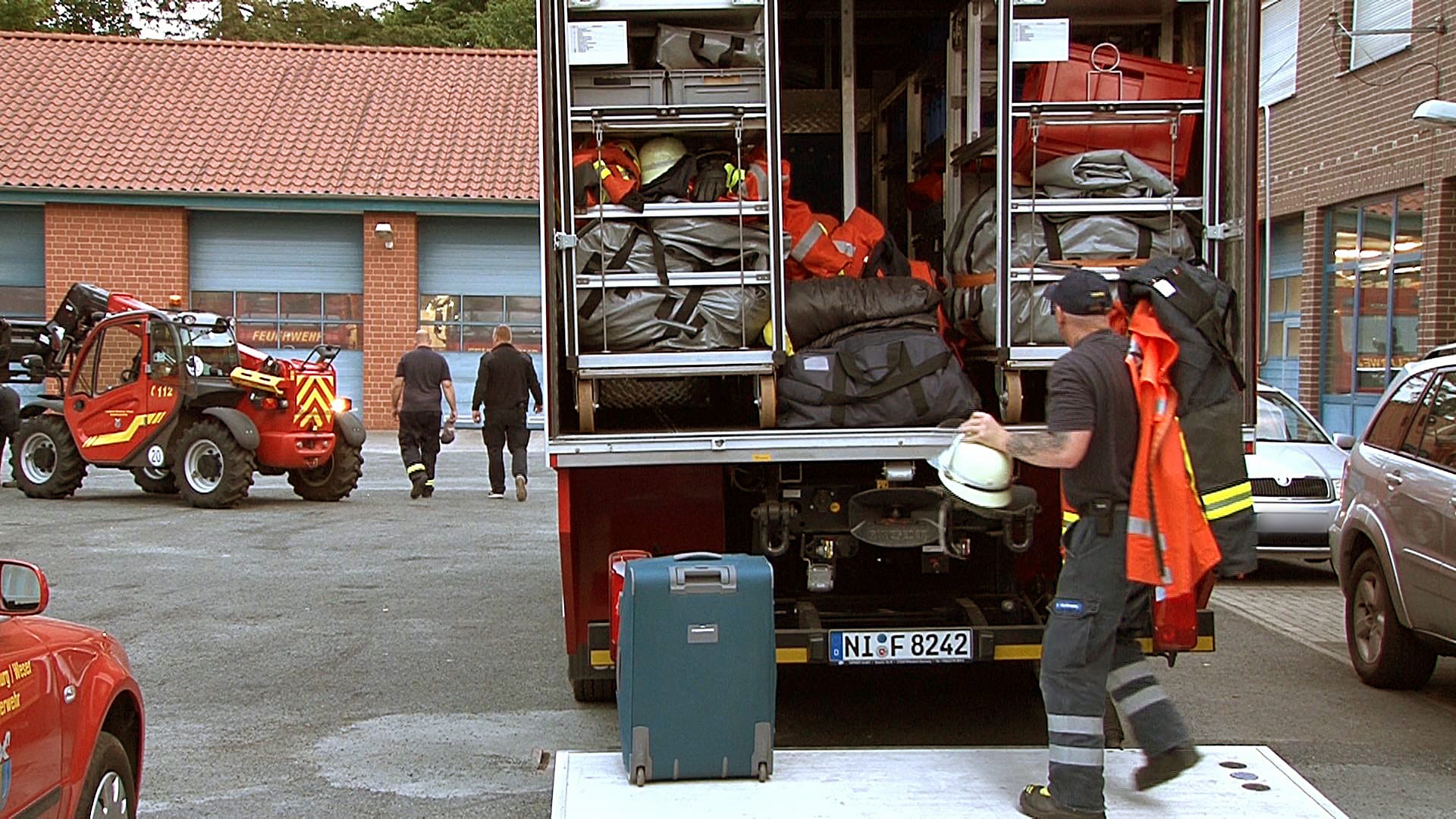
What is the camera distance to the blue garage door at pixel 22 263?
88.6 feet

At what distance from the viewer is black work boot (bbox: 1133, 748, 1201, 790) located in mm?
5051

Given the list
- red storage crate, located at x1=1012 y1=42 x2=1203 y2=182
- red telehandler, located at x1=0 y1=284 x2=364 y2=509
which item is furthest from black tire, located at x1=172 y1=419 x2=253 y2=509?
red storage crate, located at x1=1012 y1=42 x2=1203 y2=182

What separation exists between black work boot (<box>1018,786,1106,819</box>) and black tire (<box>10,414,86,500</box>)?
14554 mm

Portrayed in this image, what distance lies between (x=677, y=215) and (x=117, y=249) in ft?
74.9

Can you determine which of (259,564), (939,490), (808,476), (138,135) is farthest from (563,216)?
(138,135)

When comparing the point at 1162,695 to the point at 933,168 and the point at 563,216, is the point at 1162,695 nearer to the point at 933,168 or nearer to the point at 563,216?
the point at 563,216

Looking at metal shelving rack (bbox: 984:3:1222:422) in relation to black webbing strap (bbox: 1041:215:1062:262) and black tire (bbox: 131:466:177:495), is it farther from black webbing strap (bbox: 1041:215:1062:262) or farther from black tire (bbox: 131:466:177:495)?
black tire (bbox: 131:466:177:495)

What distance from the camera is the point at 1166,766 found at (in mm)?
5066

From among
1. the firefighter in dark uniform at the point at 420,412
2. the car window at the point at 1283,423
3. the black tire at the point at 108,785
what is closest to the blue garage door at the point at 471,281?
the firefighter in dark uniform at the point at 420,412

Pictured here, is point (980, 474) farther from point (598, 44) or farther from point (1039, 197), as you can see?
point (598, 44)

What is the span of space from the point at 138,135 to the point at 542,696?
74.8 ft

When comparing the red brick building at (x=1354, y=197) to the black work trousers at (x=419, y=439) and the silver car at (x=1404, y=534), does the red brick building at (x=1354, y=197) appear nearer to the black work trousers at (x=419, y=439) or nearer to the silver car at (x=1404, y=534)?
the silver car at (x=1404, y=534)

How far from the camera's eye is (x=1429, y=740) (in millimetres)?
6973

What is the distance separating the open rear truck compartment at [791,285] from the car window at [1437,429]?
6.35 ft
